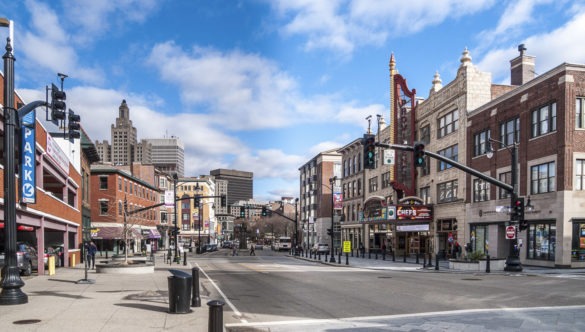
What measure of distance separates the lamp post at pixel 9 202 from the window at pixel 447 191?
1497 inches

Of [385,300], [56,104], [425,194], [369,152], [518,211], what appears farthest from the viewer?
[425,194]

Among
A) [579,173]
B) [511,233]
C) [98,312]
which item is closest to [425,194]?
[579,173]

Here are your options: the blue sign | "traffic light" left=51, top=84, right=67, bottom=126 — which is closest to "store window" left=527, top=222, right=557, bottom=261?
"traffic light" left=51, top=84, right=67, bottom=126

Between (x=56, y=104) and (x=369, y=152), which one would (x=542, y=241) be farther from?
(x=56, y=104)

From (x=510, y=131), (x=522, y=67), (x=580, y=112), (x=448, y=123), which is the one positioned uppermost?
(x=522, y=67)

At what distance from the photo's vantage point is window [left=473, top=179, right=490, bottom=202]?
40.3 meters

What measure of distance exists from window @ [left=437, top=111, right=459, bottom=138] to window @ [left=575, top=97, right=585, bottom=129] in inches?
557

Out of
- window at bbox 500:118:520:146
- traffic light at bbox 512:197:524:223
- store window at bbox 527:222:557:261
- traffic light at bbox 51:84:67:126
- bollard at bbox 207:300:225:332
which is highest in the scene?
window at bbox 500:118:520:146

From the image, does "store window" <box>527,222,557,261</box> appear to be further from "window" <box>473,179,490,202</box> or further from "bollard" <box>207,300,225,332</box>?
"bollard" <box>207,300,225,332</box>

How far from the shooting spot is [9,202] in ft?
46.1

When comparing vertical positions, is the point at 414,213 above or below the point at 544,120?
below

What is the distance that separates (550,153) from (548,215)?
12.8 ft

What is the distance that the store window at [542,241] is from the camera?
31938 mm

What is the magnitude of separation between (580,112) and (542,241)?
8.47 metres
